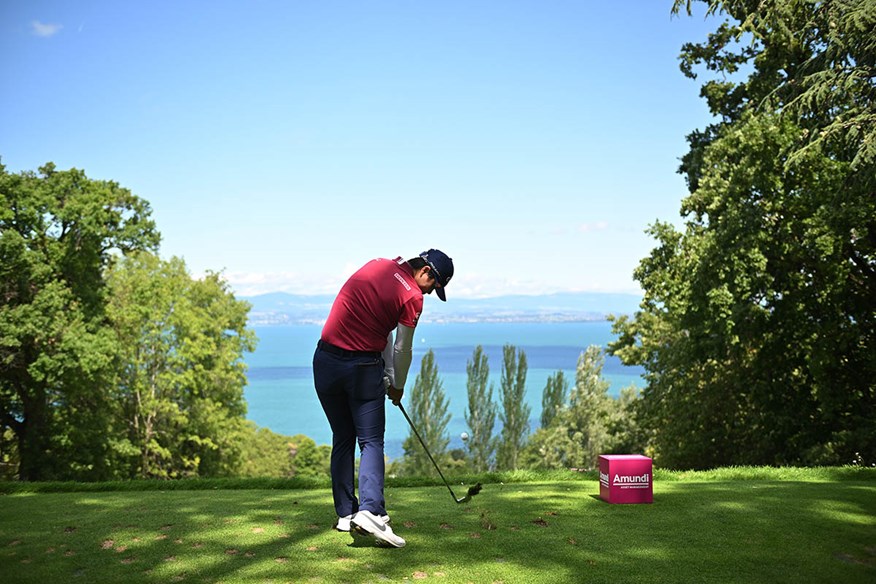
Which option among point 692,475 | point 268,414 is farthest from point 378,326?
point 268,414

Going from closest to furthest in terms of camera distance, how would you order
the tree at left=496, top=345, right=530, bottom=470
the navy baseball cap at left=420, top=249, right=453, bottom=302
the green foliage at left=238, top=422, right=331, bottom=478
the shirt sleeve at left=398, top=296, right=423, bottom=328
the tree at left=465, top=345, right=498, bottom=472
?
the shirt sleeve at left=398, top=296, right=423, bottom=328 < the navy baseball cap at left=420, top=249, right=453, bottom=302 < the green foliage at left=238, top=422, right=331, bottom=478 < the tree at left=496, top=345, right=530, bottom=470 < the tree at left=465, top=345, right=498, bottom=472

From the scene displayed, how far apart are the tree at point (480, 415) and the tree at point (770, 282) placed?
45.6 m

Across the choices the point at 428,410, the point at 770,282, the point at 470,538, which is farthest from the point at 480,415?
the point at 470,538

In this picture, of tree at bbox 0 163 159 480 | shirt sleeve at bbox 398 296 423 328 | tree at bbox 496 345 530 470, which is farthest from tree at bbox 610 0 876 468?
tree at bbox 496 345 530 470

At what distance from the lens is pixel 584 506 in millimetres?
7016

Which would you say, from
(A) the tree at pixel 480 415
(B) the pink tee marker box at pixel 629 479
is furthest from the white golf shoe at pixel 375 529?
(A) the tree at pixel 480 415

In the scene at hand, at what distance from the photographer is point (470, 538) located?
18.7 feet

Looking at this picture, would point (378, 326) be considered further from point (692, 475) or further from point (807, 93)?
point (807, 93)

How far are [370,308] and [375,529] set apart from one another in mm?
1605

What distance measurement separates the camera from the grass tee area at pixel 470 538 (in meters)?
4.83

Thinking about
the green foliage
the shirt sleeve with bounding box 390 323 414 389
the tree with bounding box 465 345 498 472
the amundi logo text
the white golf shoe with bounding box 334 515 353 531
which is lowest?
the green foliage

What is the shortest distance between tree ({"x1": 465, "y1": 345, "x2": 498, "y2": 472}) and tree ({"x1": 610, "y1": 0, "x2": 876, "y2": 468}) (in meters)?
45.6

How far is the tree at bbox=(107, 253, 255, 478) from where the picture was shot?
1273 inches

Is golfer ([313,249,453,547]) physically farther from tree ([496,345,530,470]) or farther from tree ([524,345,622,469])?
tree ([496,345,530,470])
